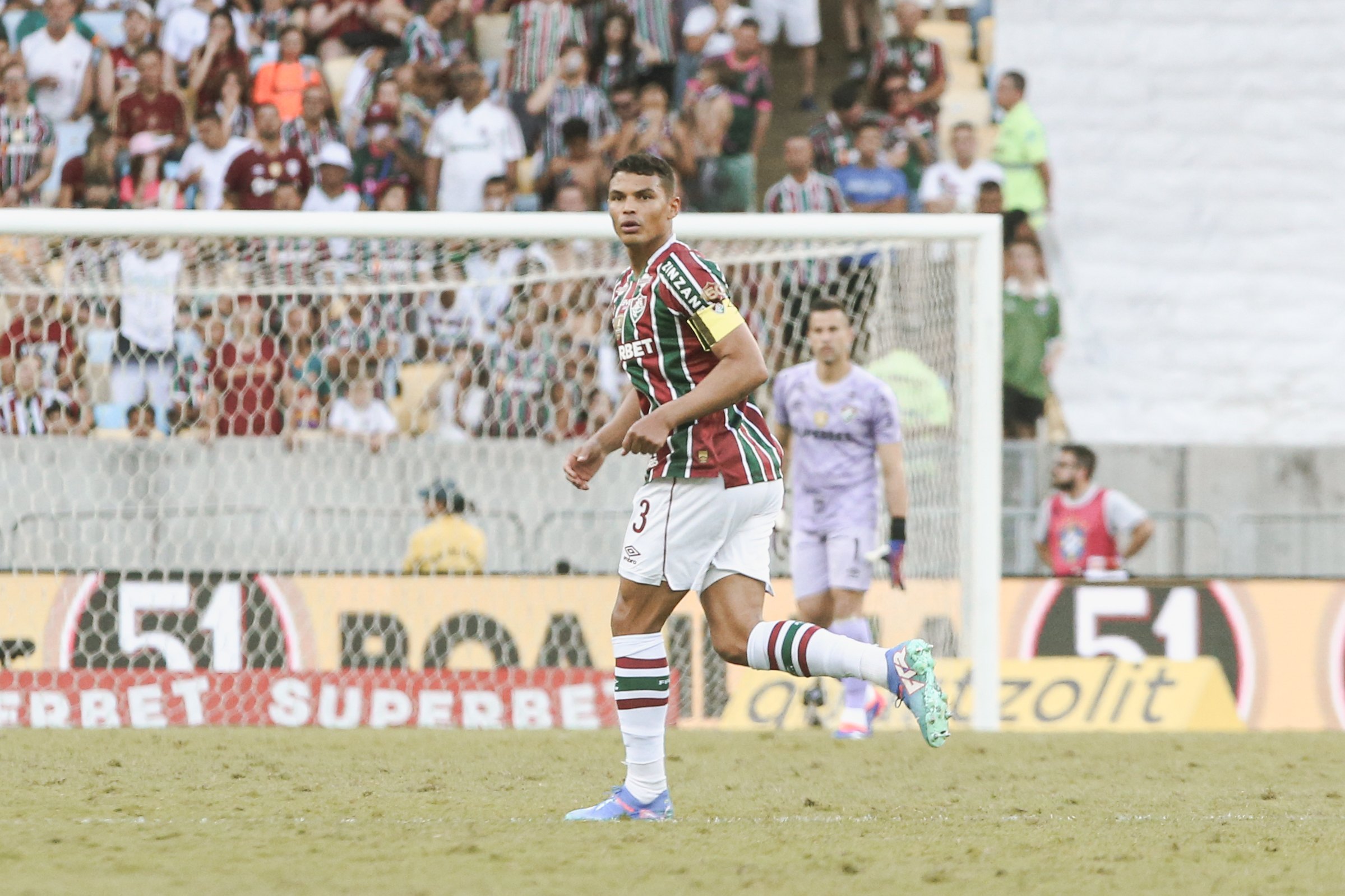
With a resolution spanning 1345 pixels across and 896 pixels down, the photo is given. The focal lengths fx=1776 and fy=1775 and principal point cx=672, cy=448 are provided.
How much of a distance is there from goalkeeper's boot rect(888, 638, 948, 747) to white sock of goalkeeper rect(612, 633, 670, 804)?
75 cm

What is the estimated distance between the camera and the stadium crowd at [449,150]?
38.1 feet

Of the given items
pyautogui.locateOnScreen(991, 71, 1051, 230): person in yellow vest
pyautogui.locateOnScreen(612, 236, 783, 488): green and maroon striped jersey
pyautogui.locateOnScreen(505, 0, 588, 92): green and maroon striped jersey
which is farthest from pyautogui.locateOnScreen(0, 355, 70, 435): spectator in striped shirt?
pyautogui.locateOnScreen(991, 71, 1051, 230): person in yellow vest

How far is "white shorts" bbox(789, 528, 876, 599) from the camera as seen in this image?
364 inches

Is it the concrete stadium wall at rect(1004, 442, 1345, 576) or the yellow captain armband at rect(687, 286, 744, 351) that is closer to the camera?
the yellow captain armband at rect(687, 286, 744, 351)

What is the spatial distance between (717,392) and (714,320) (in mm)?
234

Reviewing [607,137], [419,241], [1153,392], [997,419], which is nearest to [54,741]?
[419,241]

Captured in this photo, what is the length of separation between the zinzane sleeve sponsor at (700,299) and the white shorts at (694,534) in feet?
1.56

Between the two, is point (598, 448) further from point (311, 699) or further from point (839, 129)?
point (839, 129)

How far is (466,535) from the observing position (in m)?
11.2

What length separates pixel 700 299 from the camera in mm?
5469

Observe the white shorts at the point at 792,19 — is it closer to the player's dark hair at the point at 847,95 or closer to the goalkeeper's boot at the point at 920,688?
the player's dark hair at the point at 847,95

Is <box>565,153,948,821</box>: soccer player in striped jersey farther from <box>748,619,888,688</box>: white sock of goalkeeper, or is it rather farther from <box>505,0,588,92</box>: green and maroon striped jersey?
<box>505,0,588,92</box>: green and maroon striped jersey

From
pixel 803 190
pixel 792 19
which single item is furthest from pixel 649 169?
pixel 792 19

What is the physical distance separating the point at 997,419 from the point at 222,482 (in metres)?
4.83
